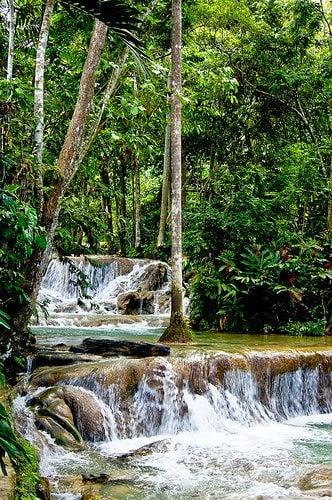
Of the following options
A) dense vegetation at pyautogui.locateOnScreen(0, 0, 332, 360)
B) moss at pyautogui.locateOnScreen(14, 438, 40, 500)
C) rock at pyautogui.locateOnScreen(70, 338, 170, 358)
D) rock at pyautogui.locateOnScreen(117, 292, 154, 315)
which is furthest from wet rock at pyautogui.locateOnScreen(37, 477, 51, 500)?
rock at pyautogui.locateOnScreen(117, 292, 154, 315)

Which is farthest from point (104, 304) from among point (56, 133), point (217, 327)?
point (56, 133)

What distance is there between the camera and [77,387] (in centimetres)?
666

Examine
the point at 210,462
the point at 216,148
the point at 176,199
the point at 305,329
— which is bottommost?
the point at 210,462

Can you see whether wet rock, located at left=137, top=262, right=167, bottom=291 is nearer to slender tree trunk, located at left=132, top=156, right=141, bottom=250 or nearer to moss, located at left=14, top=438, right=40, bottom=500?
slender tree trunk, located at left=132, top=156, right=141, bottom=250

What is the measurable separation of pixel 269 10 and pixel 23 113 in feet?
41.1

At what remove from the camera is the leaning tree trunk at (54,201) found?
6.73 meters

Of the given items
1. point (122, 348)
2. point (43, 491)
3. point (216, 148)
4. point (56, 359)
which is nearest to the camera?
point (43, 491)

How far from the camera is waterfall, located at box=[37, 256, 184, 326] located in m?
14.8

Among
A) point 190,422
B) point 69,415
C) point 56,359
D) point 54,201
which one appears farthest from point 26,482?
point 54,201

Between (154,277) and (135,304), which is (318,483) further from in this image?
(154,277)

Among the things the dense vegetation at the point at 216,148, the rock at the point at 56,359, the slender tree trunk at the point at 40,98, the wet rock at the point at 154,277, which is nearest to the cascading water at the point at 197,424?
the rock at the point at 56,359

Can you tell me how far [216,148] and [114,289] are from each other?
6.71m

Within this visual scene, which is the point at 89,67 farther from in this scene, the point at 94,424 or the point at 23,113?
the point at 94,424

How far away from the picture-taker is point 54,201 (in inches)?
271
